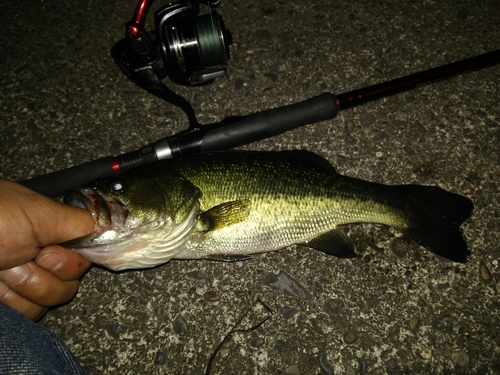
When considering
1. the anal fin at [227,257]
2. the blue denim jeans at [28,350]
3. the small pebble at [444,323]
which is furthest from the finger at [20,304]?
the small pebble at [444,323]

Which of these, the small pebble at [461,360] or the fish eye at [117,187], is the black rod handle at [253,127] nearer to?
the fish eye at [117,187]

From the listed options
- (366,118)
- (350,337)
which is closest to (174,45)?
(366,118)

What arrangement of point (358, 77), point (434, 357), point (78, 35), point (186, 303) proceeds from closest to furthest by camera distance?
point (434, 357)
point (186, 303)
point (358, 77)
point (78, 35)

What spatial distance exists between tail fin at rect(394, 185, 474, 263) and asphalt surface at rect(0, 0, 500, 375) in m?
0.24

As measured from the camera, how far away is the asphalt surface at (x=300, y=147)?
2029 mm

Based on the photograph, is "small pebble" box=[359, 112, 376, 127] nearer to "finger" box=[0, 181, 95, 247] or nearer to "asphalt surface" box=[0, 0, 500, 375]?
"asphalt surface" box=[0, 0, 500, 375]

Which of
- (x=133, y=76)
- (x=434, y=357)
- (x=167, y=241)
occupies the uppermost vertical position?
(x=133, y=76)

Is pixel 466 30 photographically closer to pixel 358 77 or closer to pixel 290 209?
pixel 358 77

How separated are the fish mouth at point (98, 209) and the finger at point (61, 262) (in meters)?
0.19

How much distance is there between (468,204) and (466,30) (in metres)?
1.68

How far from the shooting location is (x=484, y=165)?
2.36 m

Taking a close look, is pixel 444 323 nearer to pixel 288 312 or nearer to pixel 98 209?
pixel 288 312

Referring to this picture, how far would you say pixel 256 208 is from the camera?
1.92 meters

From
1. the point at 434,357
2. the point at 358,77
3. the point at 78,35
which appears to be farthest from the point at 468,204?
the point at 78,35
